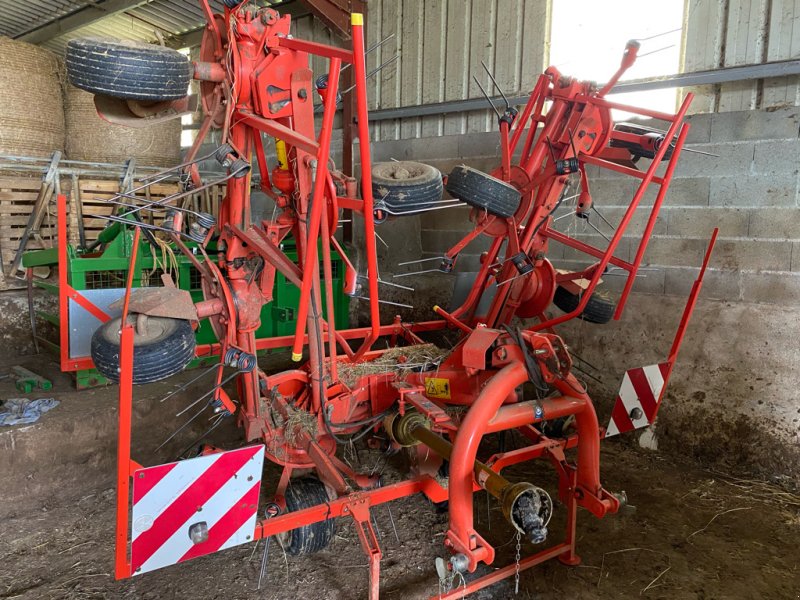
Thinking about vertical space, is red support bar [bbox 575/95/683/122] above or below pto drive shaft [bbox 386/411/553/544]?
above

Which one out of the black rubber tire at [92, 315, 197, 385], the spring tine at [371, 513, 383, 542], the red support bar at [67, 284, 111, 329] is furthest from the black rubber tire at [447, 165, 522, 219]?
the red support bar at [67, 284, 111, 329]

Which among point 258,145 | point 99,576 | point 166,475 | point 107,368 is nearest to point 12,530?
point 99,576

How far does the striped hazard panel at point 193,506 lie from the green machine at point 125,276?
5.90 feet

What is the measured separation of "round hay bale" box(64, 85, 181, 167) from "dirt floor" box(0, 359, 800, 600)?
14.5 feet

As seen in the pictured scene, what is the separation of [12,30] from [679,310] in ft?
35.5

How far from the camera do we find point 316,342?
2.97 metres

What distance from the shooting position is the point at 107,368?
251 cm

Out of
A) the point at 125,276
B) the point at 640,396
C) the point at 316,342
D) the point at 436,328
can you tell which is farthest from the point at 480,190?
the point at 125,276

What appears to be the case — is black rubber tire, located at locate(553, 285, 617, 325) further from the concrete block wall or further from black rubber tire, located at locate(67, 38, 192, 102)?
black rubber tire, located at locate(67, 38, 192, 102)

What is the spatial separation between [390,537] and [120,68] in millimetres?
2914

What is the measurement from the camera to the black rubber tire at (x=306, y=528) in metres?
2.95

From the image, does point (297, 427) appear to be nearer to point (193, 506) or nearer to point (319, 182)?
point (193, 506)

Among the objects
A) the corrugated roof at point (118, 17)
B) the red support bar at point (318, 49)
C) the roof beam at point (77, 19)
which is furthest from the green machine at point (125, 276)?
the corrugated roof at point (118, 17)

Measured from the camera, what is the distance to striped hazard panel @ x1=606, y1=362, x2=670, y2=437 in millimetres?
3230
